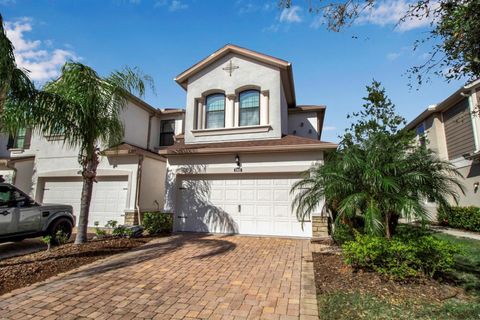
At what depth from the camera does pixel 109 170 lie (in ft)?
39.5

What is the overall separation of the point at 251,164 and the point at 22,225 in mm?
7566

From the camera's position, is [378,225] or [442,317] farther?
Result: [378,225]

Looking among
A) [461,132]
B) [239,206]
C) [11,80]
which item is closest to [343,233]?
[239,206]

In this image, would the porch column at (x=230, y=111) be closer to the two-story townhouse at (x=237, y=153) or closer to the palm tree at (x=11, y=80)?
the two-story townhouse at (x=237, y=153)

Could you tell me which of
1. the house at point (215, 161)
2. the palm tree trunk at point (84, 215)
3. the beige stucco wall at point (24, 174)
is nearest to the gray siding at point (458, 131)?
the house at point (215, 161)

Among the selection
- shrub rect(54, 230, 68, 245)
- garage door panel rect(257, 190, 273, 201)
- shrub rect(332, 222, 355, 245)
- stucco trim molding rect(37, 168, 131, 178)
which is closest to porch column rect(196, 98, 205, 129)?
stucco trim molding rect(37, 168, 131, 178)

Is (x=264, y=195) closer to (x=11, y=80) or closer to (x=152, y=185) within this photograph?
(x=152, y=185)

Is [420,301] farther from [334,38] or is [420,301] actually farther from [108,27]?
[108,27]

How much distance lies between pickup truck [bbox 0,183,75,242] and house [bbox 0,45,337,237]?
6.89ft

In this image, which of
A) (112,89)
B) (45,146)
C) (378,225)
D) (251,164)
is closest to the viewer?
(378,225)

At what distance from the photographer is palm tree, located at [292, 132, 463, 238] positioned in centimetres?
550

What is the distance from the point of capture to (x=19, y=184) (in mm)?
13688

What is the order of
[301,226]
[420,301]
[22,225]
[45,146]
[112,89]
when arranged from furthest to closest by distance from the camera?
[45,146]
[301,226]
[112,89]
[22,225]
[420,301]

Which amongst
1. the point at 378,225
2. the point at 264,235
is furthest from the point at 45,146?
the point at 378,225
